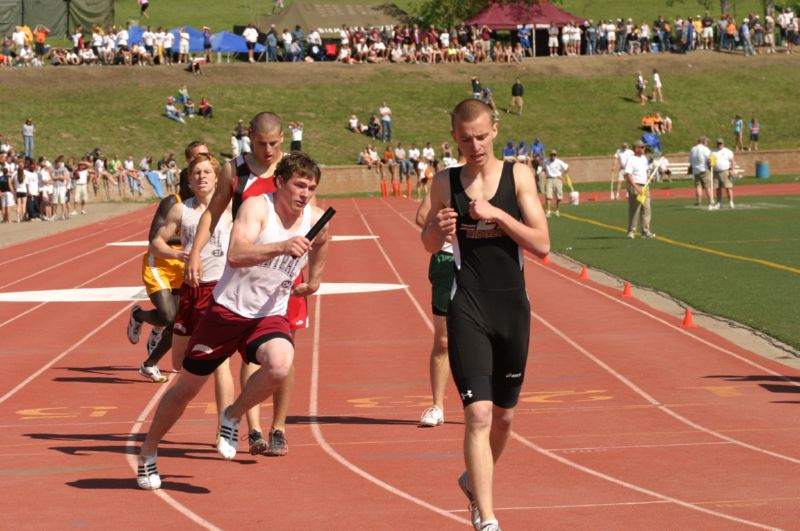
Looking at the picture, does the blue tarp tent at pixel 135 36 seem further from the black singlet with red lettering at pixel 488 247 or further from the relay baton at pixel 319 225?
the black singlet with red lettering at pixel 488 247

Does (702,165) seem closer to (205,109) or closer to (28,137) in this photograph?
(28,137)

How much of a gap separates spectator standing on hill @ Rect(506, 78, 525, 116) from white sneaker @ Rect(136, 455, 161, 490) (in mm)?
60642

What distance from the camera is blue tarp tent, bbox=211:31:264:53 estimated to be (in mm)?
73438

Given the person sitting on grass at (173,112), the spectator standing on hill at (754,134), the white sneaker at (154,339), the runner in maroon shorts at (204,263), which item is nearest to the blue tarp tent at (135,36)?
the person sitting on grass at (173,112)

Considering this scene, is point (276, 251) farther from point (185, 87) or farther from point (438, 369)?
point (185, 87)

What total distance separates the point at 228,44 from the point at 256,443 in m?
66.7

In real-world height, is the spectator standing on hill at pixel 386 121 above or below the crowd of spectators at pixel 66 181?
above

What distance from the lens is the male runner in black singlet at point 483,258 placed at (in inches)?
Result: 255

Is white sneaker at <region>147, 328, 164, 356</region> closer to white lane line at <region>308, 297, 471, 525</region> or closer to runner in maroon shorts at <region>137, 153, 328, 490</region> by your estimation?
white lane line at <region>308, 297, 471, 525</region>

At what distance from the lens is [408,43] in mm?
75125

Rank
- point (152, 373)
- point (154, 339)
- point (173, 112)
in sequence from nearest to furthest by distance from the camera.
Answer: point (152, 373)
point (154, 339)
point (173, 112)

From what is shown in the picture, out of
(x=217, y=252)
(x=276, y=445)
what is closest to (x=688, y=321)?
(x=217, y=252)

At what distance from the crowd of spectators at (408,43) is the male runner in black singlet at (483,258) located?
63.9 m

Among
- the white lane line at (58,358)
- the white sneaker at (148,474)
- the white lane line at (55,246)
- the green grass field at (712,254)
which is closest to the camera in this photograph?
the white sneaker at (148,474)
